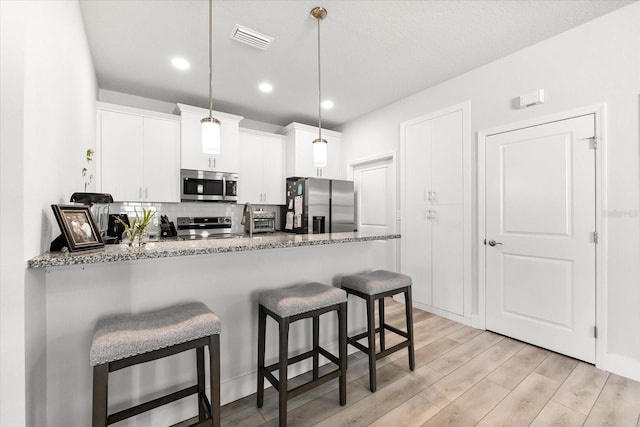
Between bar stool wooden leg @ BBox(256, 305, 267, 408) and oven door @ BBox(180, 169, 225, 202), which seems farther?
oven door @ BBox(180, 169, 225, 202)

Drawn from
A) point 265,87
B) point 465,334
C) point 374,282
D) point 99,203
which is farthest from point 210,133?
point 465,334

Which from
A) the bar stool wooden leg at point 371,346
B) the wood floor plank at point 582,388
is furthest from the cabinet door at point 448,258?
the bar stool wooden leg at point 371,346

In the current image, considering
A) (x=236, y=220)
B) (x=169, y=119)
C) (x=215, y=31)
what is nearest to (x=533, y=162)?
(x=215, y=31)

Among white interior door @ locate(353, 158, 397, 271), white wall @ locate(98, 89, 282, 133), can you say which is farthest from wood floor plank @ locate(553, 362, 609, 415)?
white wall @ locate(98, 89, 282, 133)

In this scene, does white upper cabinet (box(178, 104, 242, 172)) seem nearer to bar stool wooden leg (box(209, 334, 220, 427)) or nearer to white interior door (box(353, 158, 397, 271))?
white interior door (box(353, 158, 397, 271))

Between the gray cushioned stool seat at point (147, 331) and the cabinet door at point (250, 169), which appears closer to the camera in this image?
the gray cushioned stool seat at point (147, 331)

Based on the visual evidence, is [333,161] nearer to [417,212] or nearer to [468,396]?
[417,212]

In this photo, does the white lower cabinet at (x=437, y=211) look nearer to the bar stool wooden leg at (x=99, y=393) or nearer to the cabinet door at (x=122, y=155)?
the bar stool wooden leg at (x=99, y=393)

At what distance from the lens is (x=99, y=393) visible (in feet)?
3.50

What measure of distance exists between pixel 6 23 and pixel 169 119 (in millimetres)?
2710

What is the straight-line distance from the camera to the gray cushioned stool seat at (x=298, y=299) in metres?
1.56

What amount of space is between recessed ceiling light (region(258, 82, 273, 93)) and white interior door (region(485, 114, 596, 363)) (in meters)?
2.49

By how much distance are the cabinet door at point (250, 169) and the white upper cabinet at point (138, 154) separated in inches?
33.8

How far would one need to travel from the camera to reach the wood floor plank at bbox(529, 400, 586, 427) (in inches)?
63.9
